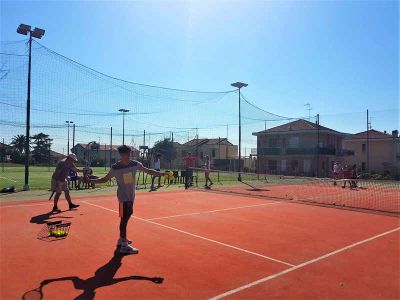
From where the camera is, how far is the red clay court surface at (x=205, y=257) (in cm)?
509

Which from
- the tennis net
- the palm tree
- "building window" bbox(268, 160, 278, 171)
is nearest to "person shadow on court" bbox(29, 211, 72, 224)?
the tennis net

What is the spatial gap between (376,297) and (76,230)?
622 centimetres

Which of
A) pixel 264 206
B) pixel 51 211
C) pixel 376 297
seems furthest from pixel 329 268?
pixel 51 211

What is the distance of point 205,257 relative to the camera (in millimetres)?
6645

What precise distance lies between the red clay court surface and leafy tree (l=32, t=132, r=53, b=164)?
5527 centimetres

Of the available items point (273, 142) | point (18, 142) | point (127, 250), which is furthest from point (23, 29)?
point (273, 142)

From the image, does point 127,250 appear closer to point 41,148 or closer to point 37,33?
point 37,33

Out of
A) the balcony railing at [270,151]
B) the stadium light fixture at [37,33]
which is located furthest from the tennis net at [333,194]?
the balcony railing at [270,151]

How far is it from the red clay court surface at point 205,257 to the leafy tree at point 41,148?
55.3 meters

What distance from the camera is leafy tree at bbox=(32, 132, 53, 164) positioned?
62.9 metres

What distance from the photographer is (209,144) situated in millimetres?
69438

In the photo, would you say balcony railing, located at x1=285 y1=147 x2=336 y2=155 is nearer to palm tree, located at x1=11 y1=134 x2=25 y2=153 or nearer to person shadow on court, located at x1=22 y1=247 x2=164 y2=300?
palm tree, located at x1=11 y1=134 x2=25 y2=153

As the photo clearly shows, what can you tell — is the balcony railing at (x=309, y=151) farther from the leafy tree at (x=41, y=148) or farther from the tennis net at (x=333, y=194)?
the leafy tree at (x=41, y=148)

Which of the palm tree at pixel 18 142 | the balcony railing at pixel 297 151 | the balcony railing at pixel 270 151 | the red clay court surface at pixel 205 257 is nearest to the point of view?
the red clay court surface at pixel 205 257
